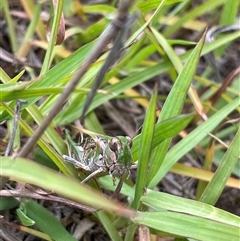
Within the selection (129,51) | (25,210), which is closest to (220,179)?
(25,210)

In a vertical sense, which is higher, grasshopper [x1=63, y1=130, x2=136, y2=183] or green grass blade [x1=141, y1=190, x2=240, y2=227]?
grasshopper [x1=63, y1=130, x2=136, y2=183]

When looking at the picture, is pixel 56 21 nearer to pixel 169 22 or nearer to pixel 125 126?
pixel 125 126

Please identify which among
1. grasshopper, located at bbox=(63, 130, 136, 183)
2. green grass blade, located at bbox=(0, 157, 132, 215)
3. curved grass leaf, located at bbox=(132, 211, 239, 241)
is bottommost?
curved grass leaf, located at bbox=(132, 211, 239, 241)

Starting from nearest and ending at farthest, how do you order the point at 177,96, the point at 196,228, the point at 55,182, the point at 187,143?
the point at 55,182
the point at 196,228
the point at 177,96
the point at 187,143

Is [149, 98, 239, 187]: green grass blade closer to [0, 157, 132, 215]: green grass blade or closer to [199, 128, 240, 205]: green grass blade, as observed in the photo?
[199, 128, 240, 205]: green grass blade

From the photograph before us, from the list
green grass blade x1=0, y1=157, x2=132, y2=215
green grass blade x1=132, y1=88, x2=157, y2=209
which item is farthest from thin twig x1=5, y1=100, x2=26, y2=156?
green grass blade x1=132, y1=88, x2=157, y2=209

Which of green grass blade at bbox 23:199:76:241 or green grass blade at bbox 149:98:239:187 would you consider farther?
green grass blade at bbox 149:98:239:187

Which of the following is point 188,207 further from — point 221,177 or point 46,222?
point 46,222

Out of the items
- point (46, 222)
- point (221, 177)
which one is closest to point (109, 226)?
point (46, 222)
